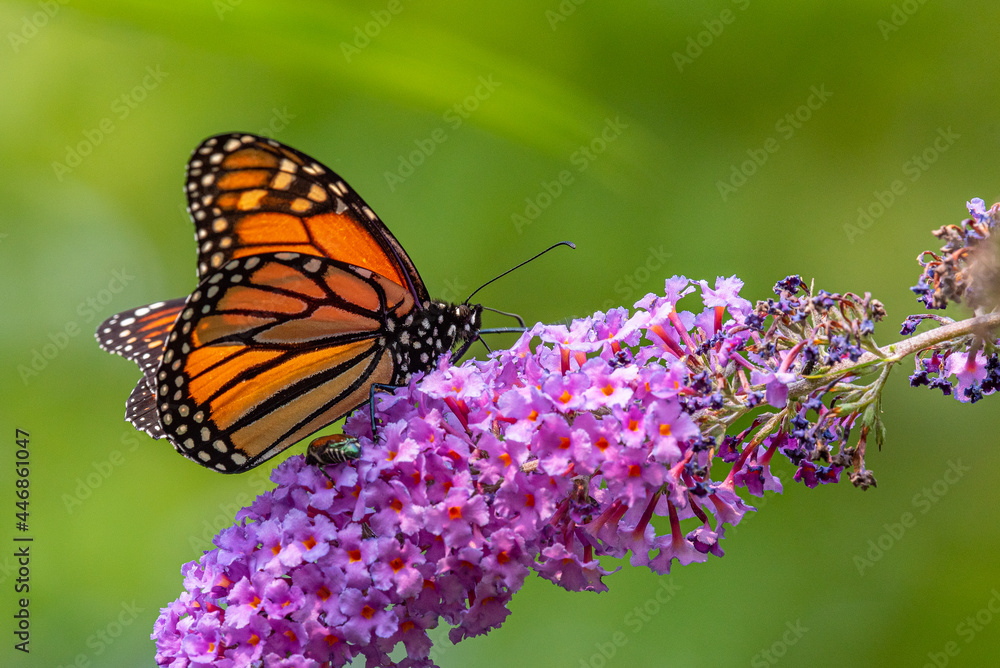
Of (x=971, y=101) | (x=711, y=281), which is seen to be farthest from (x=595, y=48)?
(x=971, y=101)

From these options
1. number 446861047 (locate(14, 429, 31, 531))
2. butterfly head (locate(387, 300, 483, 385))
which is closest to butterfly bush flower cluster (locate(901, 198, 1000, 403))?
butterfly head (locate(387, 300, 483, 385))

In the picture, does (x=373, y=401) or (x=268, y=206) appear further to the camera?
(x=268, y=206)

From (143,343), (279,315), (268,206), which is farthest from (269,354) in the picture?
(143,343)

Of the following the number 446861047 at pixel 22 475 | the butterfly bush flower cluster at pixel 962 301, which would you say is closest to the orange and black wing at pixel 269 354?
the butterfly bush flower cluster at pixel 962 301

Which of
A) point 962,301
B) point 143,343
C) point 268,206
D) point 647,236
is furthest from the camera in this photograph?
point 647,236

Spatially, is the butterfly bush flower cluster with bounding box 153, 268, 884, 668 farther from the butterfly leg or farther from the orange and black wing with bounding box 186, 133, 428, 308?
the orange and black wing with bounding box 186, 133, 428, 308

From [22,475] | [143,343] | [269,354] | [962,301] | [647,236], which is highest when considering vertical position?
[647,236]

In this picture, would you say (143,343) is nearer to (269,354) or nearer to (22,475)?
(269,354)
